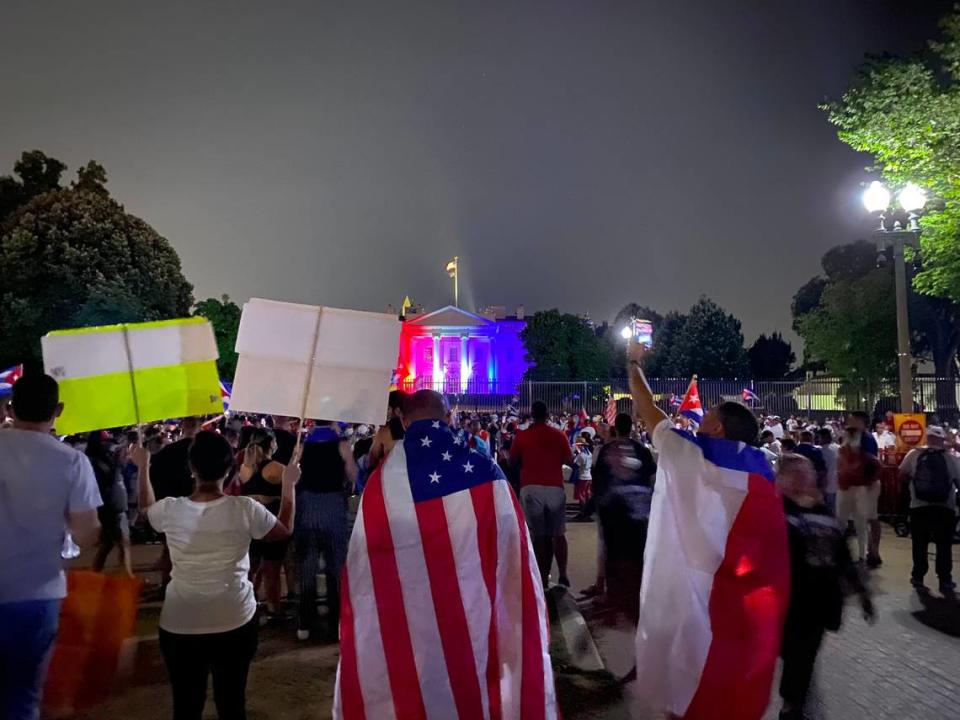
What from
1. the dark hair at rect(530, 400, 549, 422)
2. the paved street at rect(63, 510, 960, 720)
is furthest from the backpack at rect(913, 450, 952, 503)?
the dark hair at rect(530, 400, 549, 422)

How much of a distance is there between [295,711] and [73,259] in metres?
33.0

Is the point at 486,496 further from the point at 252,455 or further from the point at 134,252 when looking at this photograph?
the point at 134,252

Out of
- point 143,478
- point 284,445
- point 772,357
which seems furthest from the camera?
point 772,357

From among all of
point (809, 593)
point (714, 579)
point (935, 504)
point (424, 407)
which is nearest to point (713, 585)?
point (714, 579)

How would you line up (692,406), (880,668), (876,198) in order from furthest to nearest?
(692,406), (876,198), (880,668)

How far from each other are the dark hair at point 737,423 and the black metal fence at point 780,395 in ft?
82.2

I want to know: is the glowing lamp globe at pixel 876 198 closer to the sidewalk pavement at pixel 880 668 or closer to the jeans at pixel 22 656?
the sidewalk pavement at pixel 880 668

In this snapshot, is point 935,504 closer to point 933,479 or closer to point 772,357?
point 933,479

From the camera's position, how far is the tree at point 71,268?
33.0 m

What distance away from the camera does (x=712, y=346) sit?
233 feet

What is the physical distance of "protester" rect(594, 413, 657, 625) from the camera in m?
6.95

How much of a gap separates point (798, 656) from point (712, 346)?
6942 centimetres

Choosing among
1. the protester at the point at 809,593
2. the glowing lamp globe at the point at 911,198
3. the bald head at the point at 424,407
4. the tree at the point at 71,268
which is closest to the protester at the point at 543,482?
the protester at the point at 809,593

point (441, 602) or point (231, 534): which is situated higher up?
point (231, 534)
